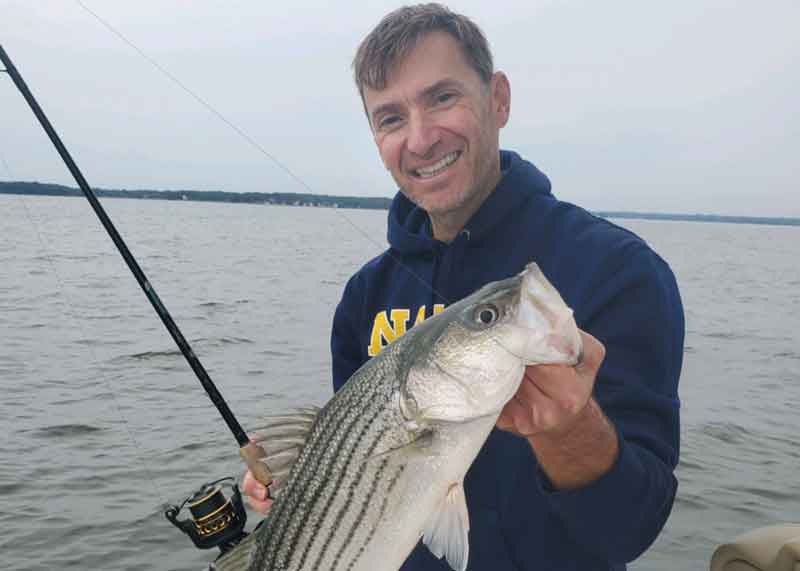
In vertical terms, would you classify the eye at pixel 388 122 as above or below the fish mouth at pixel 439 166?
above

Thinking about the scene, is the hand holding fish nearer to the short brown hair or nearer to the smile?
the smile

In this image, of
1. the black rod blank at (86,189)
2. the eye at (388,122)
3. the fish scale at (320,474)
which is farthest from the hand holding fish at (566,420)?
the black rod blank at (86,189)

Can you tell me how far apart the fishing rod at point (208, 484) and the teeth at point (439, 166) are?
1636mm

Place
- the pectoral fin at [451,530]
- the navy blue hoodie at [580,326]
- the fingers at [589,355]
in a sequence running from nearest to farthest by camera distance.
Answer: the fingers at [589,355] < the pectoral fin at [451,530] < the navy blue hoodie at [580,326]

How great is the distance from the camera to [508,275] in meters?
3.48

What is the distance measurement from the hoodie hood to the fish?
112 cm

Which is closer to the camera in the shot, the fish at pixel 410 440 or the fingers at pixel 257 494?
the fish at pixel 410 440

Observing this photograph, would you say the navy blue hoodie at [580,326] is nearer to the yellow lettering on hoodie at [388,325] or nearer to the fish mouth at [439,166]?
the yellow lettering on hoodie at [388,325]

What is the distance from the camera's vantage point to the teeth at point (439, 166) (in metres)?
3.57

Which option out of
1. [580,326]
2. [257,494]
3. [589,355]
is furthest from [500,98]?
[257,494]

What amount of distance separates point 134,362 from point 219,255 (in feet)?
79.6

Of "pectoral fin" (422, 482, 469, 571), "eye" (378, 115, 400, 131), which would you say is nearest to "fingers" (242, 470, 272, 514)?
"pectoral fin" (422, 482, 469, 571)

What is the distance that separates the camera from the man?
8.10 ft

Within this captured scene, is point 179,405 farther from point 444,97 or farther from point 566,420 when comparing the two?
point 566,420
